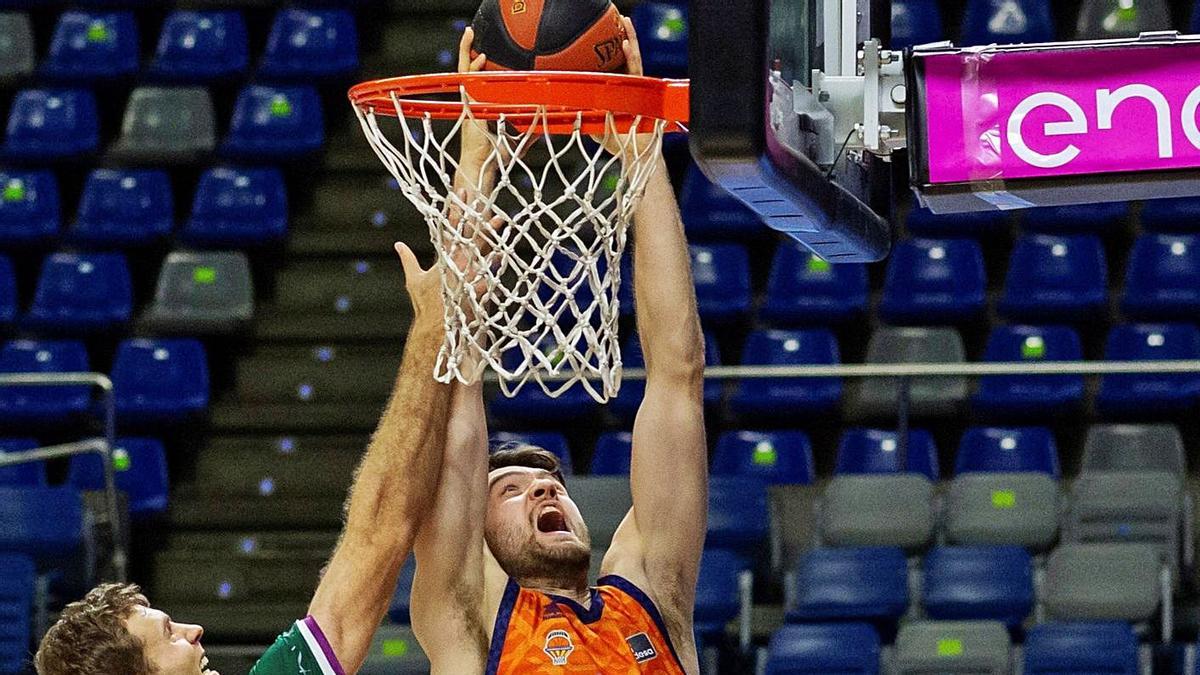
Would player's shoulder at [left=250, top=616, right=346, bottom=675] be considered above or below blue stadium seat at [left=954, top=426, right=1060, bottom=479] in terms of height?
above

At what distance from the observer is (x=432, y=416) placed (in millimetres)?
3932

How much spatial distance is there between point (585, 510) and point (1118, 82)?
14.1 feet

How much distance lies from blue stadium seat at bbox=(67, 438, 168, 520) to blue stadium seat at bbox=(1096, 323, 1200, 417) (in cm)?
409

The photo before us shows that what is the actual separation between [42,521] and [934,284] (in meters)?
4.02

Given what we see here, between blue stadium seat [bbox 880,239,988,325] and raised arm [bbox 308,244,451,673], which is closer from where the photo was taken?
raised arm [bbox 308,244,451,673]

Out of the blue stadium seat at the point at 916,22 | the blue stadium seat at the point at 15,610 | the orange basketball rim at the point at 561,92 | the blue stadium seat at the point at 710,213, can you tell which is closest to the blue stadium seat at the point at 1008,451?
the blue stadium seat at the point at 710,213

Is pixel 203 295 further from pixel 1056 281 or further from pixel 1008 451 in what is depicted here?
pixel 1056 281

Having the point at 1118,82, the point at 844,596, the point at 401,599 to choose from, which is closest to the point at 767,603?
the point at 844,596

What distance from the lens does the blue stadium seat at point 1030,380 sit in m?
8.33

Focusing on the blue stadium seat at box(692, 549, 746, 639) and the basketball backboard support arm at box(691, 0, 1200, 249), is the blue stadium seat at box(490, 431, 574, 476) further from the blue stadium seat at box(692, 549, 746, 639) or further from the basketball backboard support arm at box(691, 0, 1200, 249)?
the basketball backboard support arm at box(691, 0, 1200, 249)

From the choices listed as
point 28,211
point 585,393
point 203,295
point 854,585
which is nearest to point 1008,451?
point 854,585

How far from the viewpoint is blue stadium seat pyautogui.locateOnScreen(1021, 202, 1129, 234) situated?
9086mm

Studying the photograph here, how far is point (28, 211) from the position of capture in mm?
9766

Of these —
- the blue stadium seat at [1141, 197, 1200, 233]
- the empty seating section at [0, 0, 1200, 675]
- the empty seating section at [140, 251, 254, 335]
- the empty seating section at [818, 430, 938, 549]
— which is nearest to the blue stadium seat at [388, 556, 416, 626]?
the empty seating section at [0, 0, 1200, 675]
